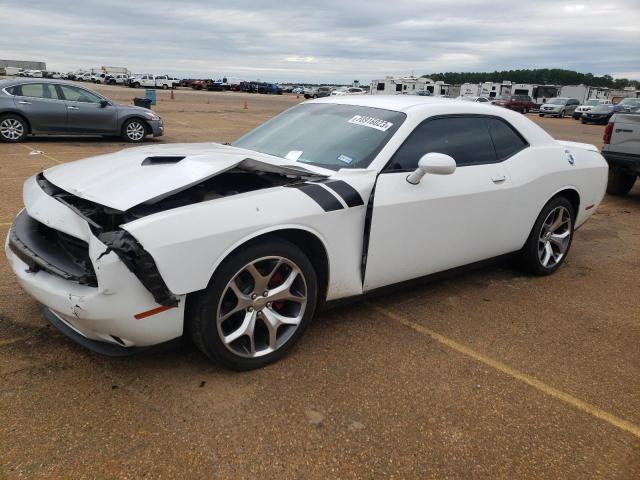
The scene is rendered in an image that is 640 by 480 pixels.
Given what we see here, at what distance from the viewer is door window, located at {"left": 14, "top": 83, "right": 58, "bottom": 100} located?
1142 cm

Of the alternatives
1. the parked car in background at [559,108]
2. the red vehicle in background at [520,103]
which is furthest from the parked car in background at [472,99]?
the red vehicle in background at [520,103]

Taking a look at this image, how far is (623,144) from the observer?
26.7 ft

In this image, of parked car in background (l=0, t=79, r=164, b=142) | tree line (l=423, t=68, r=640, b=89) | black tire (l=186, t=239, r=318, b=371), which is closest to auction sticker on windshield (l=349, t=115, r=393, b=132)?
black tire (l=186, t=239, r=318, b=371)

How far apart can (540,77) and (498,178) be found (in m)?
147

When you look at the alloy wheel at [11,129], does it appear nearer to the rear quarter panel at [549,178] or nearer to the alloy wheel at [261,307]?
the alloy wheel at [261,307]

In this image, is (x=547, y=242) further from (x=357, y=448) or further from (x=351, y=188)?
(x=357, y=448)

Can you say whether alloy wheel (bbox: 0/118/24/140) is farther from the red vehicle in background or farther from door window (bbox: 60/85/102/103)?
the red vehicle in background

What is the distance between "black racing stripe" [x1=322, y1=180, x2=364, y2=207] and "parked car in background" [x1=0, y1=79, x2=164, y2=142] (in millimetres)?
10798

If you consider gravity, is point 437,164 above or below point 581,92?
below

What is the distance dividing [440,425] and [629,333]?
6.65 ft

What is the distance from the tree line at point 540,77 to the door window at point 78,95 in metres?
128

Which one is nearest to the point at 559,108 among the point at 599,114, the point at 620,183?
the point at 599,114

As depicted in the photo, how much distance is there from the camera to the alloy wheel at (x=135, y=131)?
12.8m

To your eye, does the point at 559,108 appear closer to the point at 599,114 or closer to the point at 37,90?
the point at 599,114
